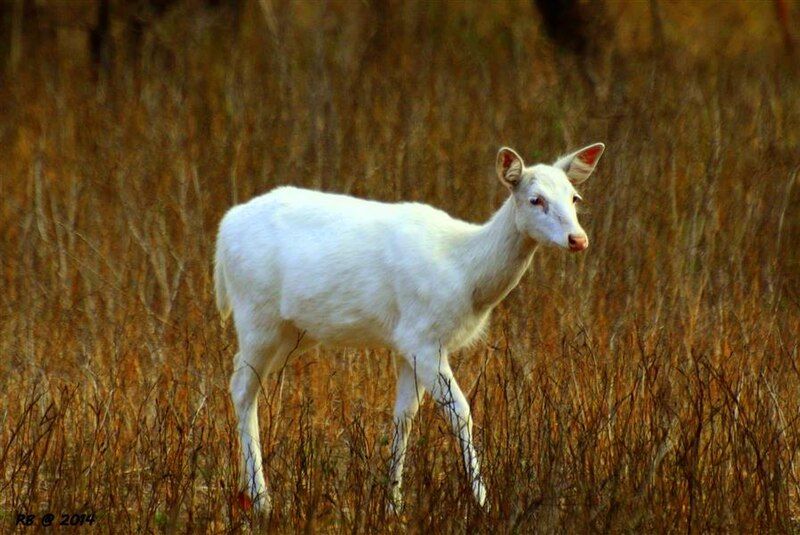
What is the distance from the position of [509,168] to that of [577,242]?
1.74ft

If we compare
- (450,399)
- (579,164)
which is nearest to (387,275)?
(450,399)

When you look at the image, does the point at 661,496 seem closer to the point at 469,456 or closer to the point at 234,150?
the point at 469,456

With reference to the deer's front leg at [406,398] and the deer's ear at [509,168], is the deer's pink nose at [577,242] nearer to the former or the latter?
the deer's ear at [509,168]

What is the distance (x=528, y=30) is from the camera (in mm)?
A: 12844

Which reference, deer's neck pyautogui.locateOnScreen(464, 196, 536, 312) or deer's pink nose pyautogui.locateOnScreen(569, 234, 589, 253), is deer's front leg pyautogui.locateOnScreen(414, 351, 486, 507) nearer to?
deer's neck pyautogui.locateOnScreen(464, 196, 536, 312)

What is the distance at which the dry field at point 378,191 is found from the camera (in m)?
7.11

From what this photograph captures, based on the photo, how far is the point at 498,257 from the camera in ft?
19.6

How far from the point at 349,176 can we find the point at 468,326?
4.40 metres

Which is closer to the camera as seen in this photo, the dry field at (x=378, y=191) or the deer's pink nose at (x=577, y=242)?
the deer's pink nose at (x=577, y=242)

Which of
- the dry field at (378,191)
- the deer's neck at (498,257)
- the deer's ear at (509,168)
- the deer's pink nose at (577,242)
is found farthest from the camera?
the dry field at (378,191)

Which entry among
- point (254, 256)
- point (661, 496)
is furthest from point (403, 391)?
point (661, 496)

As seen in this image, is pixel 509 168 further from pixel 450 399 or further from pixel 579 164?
pixel 450 399

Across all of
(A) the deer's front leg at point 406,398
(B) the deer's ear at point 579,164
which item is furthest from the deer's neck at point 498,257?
(A) the deer's front leg at point 406,398

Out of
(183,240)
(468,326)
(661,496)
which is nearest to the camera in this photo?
(661,496)
